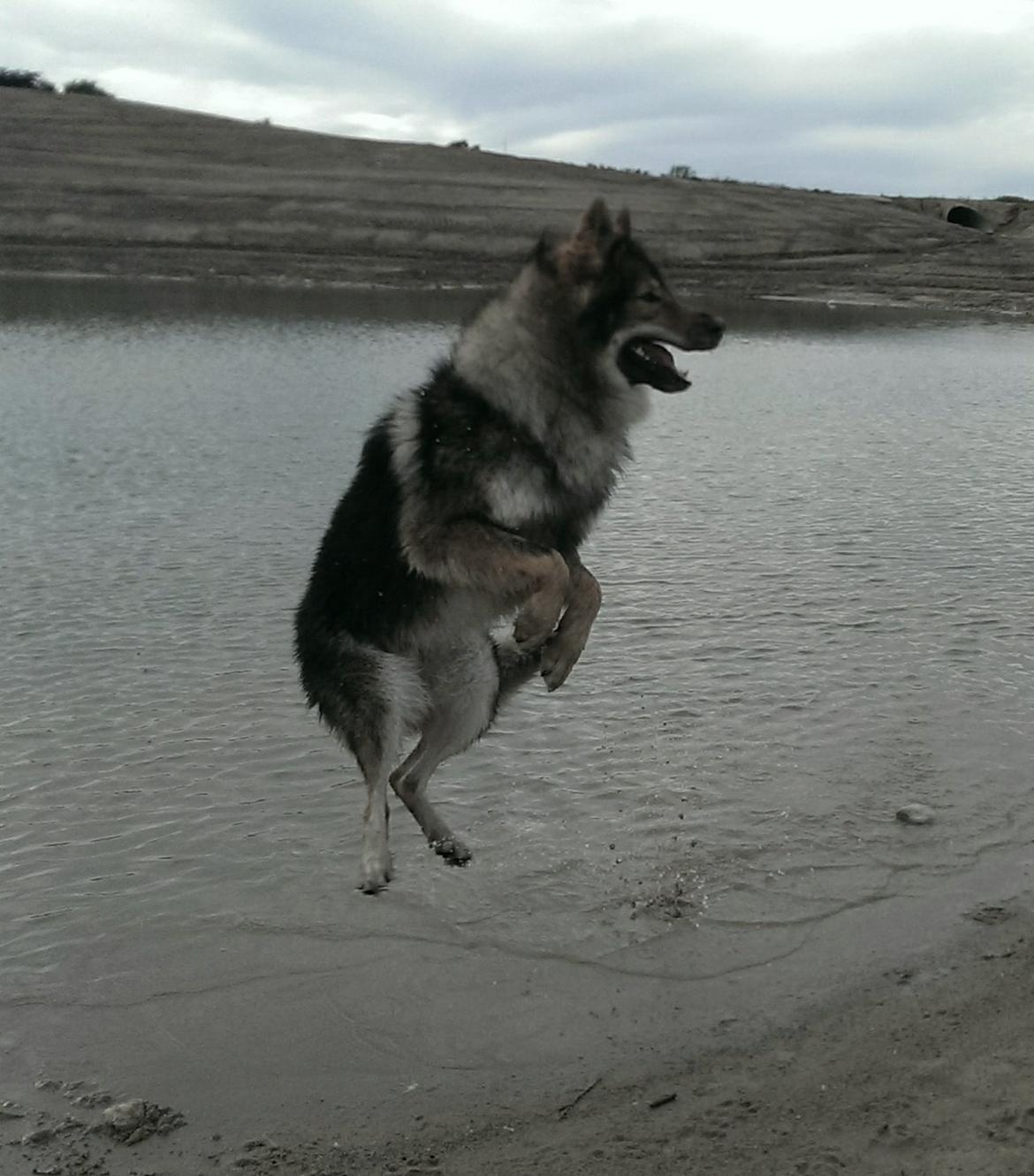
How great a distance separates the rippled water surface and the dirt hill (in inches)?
1024

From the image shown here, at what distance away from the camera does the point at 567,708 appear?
279 inches

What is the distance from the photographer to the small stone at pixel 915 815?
18.7 feet

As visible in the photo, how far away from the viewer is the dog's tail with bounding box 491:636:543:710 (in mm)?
4840

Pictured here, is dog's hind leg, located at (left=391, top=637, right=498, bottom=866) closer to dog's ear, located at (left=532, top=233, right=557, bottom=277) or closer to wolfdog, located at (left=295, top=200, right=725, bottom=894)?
wolfdog, located at (left=295, top=200, right=725, bottom=894)

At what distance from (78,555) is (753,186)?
50.8m

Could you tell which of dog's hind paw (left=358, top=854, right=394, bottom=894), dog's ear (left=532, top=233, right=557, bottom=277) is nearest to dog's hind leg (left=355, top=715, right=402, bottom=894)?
dog's hind paw (left=358, top=854, right=394, bottom=894)

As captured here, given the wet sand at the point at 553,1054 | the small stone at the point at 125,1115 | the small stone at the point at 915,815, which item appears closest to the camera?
the wet sand at the point at 553,1054

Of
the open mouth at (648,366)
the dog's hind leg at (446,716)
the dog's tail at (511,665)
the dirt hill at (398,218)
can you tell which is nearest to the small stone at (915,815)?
the dog's tail at (511,665)

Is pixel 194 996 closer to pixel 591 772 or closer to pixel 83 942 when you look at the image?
pixel 83 942

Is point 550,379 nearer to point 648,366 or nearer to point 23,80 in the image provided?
point 648,366

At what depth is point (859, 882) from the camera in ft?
17.1

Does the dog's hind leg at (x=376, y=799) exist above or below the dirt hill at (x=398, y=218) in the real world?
below

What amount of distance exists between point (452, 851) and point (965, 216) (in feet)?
178

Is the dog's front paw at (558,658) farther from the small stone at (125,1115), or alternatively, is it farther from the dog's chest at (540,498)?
the small stone at (125,1115)
